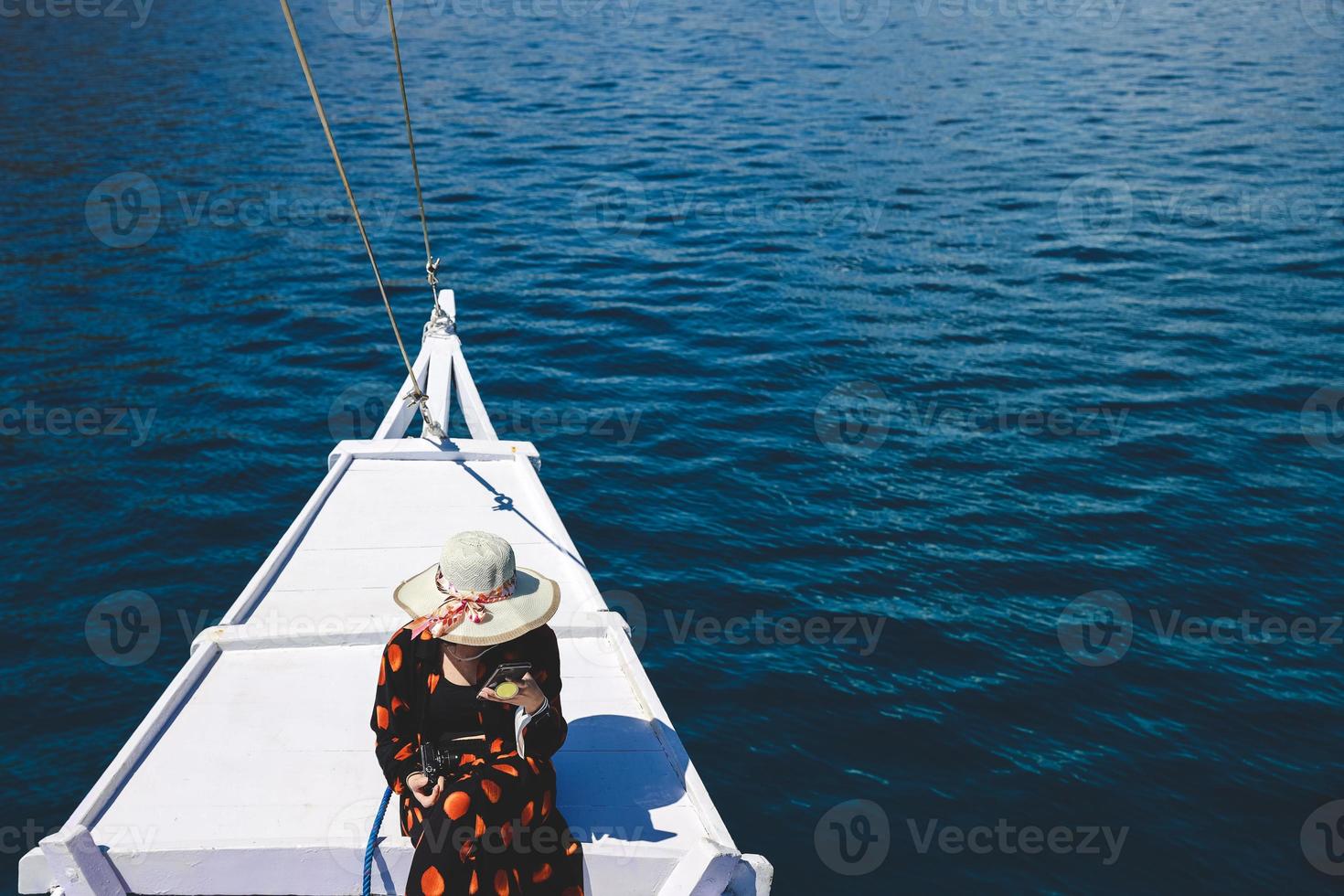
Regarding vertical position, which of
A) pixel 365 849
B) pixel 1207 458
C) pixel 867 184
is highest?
pixel 867 184

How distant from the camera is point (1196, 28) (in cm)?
4275

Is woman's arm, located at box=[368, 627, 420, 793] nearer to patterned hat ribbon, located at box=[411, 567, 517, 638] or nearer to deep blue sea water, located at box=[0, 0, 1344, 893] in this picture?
patterned hat ribbon, located at box=[411, 567, 517, 638]

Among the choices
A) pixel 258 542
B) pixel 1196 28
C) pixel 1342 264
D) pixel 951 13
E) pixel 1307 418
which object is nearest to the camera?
pixel 258 542

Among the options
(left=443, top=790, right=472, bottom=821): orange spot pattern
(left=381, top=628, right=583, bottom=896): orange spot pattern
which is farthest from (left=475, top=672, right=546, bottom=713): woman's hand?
(left=443, top=790, right=472, bottom=821): orange spot pattern

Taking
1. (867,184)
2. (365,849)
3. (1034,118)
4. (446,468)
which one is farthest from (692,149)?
(365,849)

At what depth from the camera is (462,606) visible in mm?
5316

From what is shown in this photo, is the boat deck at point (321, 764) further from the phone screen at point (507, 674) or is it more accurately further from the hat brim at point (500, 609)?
the hat brim at point (500, 609)

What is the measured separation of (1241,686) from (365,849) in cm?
862

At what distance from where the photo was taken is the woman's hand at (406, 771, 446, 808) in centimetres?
530

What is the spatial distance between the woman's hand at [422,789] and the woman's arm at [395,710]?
0.04m

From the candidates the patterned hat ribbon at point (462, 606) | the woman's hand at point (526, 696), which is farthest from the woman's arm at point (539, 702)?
the patterned hat ribbon at point (462, 606)

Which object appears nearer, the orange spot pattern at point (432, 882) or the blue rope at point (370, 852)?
the orange spot pattern at point (432, 882)

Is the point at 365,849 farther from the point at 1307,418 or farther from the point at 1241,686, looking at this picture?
the point at 1307,418

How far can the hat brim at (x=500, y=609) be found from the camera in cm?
523
